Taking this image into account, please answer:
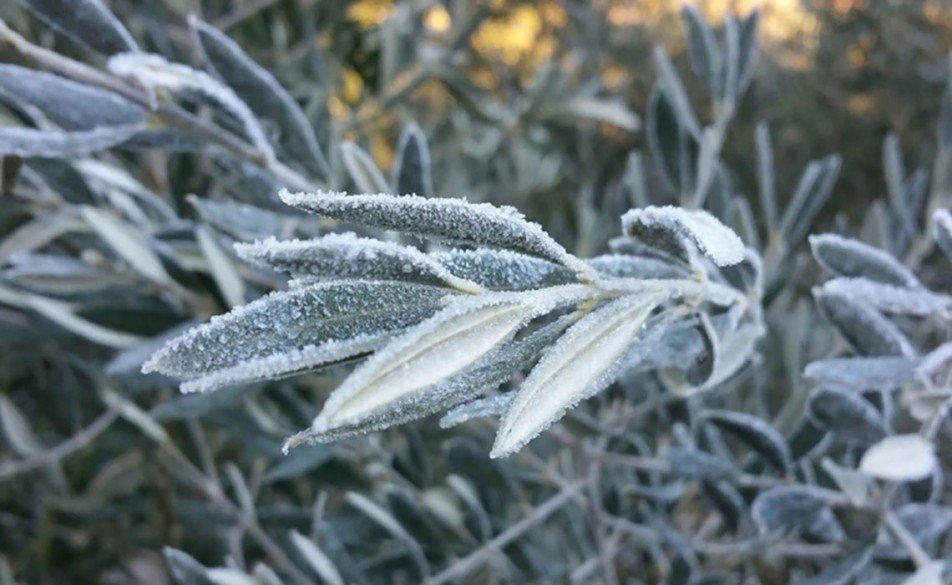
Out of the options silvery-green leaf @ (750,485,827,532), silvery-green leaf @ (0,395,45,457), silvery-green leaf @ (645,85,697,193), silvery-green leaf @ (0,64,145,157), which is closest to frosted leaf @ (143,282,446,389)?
silvery-green leaf @ (0,64,145,157)

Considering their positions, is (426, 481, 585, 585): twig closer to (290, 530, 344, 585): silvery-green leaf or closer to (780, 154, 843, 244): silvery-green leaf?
(290, 530, 344, 585): silvery-green leaf

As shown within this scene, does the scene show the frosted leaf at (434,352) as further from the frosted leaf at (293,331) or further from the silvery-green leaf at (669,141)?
the silvery-green leaf at (669,141)

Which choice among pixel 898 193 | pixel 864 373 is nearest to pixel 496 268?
pixel 864 373

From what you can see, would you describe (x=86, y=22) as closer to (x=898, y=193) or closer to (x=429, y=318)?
(x=429, y=318)

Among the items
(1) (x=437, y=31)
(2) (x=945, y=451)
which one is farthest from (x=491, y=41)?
(2) (x=945, y=451)

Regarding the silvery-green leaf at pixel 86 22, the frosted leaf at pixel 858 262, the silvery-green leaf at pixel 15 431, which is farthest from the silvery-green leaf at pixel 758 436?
the silvery-green leaf at pixel 15 431
